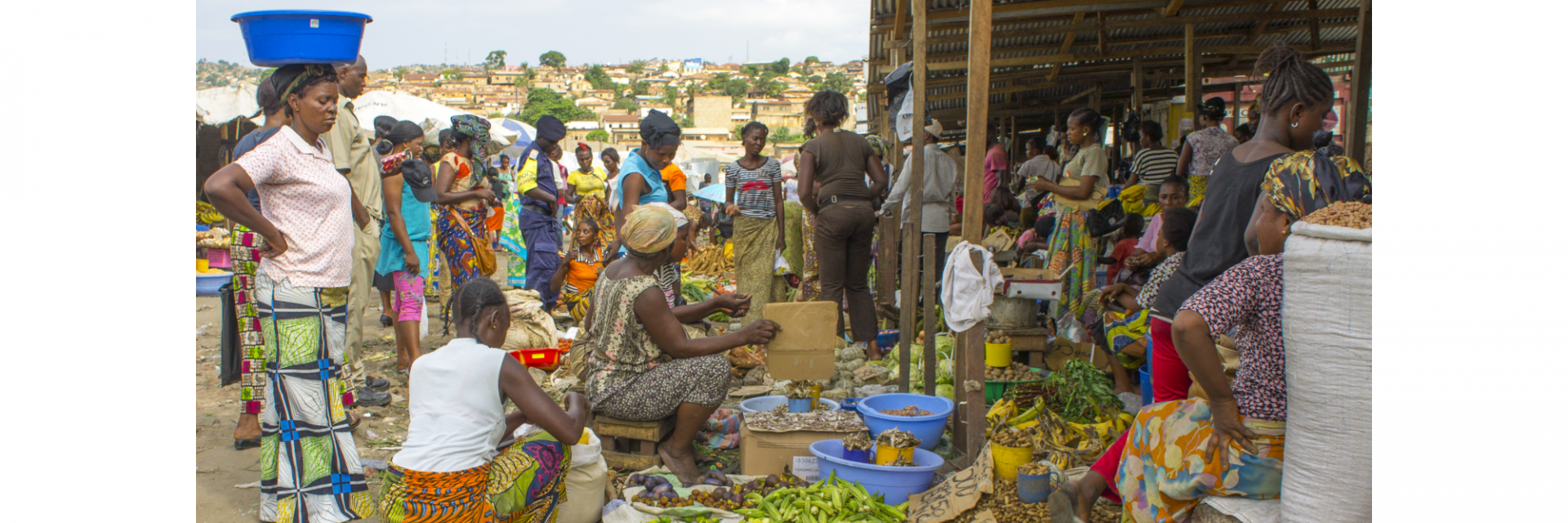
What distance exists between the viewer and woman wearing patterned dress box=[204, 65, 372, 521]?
11.4ft

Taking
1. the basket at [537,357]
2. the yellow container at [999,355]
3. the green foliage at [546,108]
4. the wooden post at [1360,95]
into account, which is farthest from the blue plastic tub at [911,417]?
the green foliage at [546,108]

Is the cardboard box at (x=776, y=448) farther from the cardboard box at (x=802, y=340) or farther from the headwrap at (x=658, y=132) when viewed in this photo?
the headwrap at (x=658, y=132)

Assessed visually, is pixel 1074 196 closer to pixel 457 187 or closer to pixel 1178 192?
pixel 1178 192

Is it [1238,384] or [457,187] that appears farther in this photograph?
[457,187]

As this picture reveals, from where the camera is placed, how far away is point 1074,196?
6.79 m

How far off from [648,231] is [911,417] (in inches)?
55.0

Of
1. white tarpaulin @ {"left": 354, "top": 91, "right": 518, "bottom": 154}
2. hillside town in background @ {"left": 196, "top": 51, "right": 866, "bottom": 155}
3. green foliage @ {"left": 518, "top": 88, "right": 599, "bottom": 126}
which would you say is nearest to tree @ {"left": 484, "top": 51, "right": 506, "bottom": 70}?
hillside town in background @ {"left": 196, "top": 51, "right": 866, "bottom": 155}

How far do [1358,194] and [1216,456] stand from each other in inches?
35.3

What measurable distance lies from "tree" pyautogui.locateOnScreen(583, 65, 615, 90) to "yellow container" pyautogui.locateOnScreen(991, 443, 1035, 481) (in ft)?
346

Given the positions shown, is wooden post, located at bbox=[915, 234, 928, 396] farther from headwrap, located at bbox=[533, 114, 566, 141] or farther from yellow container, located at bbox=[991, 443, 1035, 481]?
headwrap, located at bbox=[533, 114, 566, 141]

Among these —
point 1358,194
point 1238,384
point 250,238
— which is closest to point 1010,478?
point 1238,384

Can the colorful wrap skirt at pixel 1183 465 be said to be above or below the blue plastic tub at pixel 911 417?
above

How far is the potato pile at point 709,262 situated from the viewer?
1262 centimetres

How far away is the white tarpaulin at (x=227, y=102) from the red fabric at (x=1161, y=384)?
40.5ft
